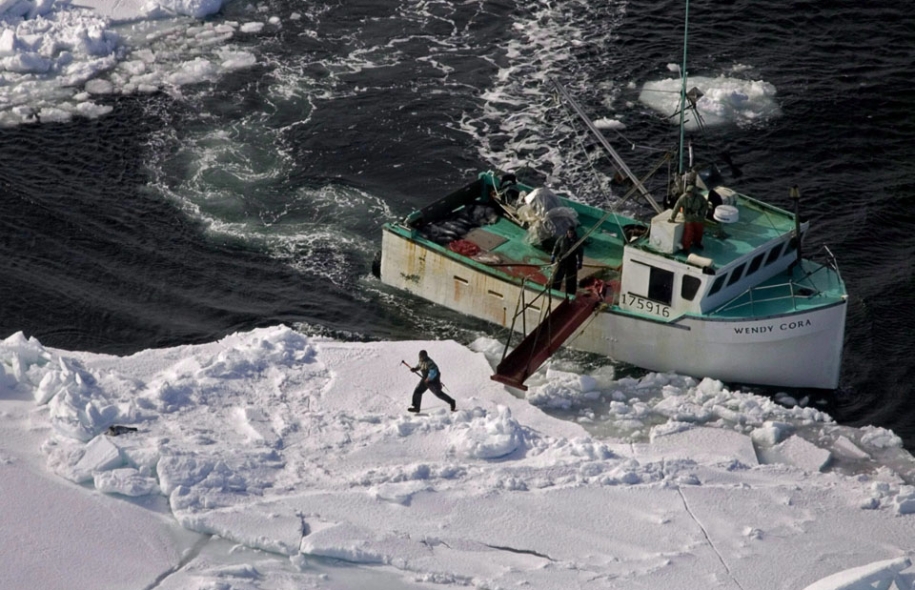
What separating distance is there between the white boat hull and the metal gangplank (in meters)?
0.34

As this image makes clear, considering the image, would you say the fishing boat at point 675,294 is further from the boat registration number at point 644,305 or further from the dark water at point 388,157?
the dark water at point 388,157

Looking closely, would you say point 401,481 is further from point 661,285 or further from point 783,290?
point 783,290

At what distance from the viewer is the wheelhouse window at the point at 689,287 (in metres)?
23.6

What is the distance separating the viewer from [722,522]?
19594mm

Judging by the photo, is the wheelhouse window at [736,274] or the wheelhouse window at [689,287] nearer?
the wheelhouse window at [689,287]

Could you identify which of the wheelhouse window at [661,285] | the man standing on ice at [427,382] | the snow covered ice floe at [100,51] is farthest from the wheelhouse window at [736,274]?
the snow covered ice floe at [100,51]

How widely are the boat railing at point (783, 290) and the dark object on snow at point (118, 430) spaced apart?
9.73m

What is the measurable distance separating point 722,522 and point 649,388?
4.57 m

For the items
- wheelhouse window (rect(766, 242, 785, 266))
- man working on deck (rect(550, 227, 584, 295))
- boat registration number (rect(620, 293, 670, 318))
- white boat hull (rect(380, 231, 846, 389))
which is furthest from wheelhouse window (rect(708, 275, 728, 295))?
man working on deck (rect(550, 227, 584, 295))

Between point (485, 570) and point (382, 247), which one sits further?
point (382, 247)

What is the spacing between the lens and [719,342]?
23734 mm

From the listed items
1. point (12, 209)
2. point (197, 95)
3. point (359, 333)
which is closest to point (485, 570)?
point (359, 333)

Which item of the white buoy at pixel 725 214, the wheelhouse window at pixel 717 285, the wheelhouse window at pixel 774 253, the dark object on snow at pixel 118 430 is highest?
the white buoy at pixel 725 214

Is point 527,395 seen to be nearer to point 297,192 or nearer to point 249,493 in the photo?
point 249,493
